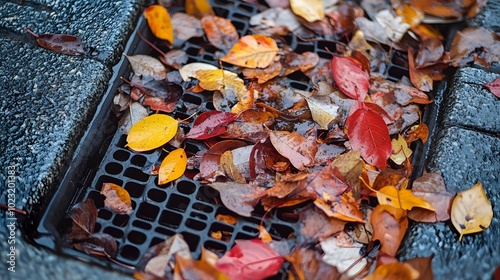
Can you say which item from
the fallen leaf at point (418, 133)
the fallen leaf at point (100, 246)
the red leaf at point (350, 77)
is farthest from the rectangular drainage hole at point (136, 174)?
the fallen leaf at point (418, 133)

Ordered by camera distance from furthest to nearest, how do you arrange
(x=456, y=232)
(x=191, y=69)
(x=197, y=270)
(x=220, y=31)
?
(x=220, y=31) < (x=191, y=69) < (x=456, y=232) < (x=197, y=270)

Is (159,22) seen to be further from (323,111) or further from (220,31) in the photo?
(323,111)

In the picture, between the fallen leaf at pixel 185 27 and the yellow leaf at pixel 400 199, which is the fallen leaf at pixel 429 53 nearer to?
the yellow leaf at pixel 400 199

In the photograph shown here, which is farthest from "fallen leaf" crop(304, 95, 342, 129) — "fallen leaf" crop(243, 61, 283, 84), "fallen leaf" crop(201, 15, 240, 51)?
"fallen leaf" crop(201, 15, 240, 51)

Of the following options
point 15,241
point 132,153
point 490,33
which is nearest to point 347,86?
point 490,33

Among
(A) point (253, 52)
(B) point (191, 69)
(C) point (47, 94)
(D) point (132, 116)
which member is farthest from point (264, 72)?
(C) point (47, 94)

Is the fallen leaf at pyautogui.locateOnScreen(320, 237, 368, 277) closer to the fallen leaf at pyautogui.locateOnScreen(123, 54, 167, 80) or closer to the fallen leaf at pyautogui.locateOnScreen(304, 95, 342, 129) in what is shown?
the fallen leaf at pyautogui.locateOnScreen(304, 95, 342, 129)
